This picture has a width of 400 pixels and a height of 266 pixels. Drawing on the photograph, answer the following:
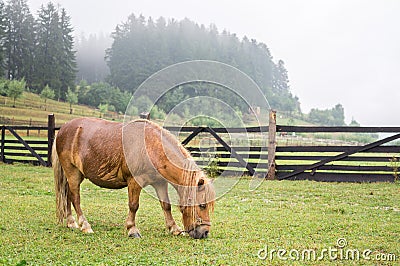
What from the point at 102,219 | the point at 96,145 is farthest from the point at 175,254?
the point at 102,219

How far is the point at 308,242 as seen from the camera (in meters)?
5.24

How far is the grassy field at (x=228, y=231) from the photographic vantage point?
450 centimetres

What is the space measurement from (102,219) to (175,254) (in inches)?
103

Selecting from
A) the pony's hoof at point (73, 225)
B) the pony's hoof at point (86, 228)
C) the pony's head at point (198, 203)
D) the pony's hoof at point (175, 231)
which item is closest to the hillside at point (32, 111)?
the pony's hoof at point (73, 225)

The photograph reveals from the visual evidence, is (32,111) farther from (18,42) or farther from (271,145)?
(271,145)

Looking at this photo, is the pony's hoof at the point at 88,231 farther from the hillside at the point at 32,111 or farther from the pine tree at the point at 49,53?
the pine tree at the point at 49,53

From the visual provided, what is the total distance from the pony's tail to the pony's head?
2179 millimetres

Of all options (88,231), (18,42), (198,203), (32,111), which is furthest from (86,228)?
(18,42)

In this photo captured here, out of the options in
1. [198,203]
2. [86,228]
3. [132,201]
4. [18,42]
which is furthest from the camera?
[18,42]

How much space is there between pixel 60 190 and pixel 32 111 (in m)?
48.7

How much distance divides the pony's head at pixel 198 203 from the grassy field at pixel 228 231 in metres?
0.19

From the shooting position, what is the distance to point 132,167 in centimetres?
548

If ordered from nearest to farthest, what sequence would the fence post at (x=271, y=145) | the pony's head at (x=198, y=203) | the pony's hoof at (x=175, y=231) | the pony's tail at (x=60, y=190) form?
the pony's head at (x=198, y=203) < the pony's hoof at (x=175, y=231) < the pony's tail at (x=60, y=190) < the fence post at (x=271, y=145)

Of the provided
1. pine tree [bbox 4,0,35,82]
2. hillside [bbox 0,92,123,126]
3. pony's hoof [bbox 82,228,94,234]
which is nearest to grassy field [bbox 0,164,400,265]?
pony's hoof [bbox 82,228,94,234]
